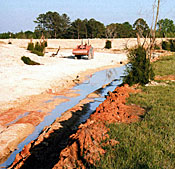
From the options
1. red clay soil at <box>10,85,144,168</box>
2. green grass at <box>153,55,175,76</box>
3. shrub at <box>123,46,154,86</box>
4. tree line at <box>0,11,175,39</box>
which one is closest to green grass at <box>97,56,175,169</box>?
red clay soil at <box>10,85,144,168</box>

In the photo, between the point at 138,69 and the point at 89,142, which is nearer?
the point at 89,142

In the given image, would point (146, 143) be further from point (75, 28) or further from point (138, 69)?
point (75, 28)

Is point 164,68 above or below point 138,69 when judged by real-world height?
below

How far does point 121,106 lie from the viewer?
602 cm

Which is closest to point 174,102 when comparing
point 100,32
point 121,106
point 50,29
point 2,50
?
point 121,106

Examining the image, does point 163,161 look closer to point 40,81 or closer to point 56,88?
point 56,88

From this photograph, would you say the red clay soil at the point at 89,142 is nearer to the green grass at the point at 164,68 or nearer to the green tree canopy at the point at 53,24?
the green grass at the point at 164,68

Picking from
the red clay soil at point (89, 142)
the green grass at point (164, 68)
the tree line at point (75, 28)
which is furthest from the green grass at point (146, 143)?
the tree line at point (75, 28)

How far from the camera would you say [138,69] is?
9.84 m

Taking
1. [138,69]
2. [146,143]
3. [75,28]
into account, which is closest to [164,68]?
[138,69]

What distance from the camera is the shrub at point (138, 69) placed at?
9789 millimetres

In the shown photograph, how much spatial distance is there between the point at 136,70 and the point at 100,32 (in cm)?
7493

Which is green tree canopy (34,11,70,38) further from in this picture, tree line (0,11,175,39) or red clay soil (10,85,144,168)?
red clay soil (10,85,144,168)

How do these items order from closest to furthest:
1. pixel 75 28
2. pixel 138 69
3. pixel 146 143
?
pixel 146 143 → pixel 138 69 → pixel 75 28
